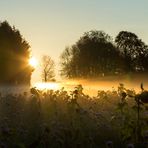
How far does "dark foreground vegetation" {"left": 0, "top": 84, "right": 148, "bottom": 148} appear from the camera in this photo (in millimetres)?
10422

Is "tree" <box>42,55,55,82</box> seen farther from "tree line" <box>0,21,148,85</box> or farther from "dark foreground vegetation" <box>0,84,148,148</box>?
"dark foreground vegetation" <box>0,84,148,148</box>

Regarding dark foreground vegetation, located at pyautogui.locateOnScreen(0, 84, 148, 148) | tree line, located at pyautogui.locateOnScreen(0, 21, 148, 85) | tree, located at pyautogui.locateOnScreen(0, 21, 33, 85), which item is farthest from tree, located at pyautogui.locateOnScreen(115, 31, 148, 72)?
dark foreground vegetation, located at pyautogui.locateOnScreen(0, 84, 148, 148)

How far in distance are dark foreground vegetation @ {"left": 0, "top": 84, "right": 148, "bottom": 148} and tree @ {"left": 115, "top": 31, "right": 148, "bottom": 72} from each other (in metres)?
91.8

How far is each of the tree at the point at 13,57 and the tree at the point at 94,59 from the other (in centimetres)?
4999

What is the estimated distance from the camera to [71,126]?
1193cm

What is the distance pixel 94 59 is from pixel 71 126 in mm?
98282

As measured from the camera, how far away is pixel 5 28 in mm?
57312

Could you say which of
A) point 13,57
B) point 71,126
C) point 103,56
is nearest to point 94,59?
point 103,56

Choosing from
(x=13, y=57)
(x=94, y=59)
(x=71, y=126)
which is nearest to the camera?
(x=71, y=126)

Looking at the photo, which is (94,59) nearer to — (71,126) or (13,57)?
(13,57)

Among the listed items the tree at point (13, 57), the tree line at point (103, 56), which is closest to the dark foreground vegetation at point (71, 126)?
the tree at point (13, 57)

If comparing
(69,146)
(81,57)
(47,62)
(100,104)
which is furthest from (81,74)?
(69,146)

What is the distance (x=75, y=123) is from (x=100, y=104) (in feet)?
17.5

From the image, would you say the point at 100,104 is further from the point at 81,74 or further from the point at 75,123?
the point at 81,74
